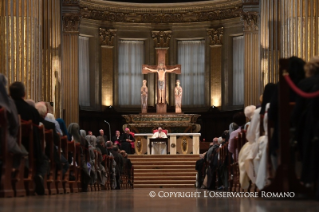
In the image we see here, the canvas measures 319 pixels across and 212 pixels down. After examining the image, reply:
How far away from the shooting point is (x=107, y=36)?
3027 cm

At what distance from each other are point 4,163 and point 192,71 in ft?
76.1

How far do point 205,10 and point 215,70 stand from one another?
2.59m

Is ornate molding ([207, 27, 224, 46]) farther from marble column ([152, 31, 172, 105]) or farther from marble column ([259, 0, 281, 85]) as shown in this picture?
marble column ([259, 0, 281, 85])

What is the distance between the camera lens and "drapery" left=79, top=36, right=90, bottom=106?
29812 mm

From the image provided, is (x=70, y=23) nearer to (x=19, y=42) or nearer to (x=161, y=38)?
(x=161, y=38)

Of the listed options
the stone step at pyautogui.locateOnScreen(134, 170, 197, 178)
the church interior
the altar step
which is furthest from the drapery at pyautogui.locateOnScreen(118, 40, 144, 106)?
the stone step at pyautogui.locateOnScreen(134, 170, 197, 178)

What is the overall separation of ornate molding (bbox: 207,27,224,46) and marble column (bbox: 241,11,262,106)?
250 centimetres

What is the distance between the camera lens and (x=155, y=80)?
31000 millimetres

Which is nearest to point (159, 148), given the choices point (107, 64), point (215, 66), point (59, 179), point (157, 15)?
point (215, 66)

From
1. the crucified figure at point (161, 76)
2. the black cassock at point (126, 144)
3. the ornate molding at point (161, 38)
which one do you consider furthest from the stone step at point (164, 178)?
the ornate molding at point (161, 38)

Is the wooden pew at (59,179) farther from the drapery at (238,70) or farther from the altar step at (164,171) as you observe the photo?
the drapery at (238,70)

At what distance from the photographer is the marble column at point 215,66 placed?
3009 cm

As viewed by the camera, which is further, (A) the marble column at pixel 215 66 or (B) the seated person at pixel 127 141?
(A) the marble column at pixel 215 66

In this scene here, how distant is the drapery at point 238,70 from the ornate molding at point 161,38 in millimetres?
2940
